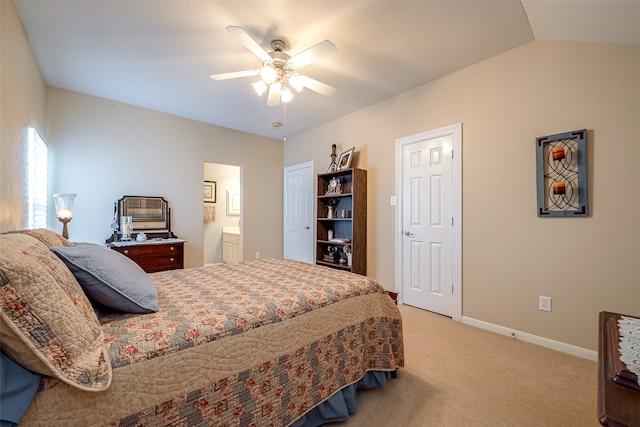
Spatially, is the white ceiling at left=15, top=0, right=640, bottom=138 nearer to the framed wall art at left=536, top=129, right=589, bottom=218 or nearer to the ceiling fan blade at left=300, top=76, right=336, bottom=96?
the ceiling fan blade at left=300, top=76, right=336, bottom=96

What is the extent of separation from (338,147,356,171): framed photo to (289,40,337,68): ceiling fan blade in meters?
1.83

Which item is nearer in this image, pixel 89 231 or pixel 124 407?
pixel 124 407

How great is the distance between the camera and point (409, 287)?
10.9ft

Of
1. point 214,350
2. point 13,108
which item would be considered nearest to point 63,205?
point 13,108

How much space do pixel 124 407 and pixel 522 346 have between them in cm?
281

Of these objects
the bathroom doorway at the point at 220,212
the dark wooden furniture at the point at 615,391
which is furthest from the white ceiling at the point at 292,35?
the bathroom doorway at the point at 220,212

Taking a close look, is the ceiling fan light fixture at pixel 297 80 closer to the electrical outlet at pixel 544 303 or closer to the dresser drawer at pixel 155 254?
the dresser drawer at pixel 155 254

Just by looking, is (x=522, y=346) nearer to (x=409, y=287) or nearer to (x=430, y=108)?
(x=409, y=287)

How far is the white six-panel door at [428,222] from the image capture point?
9.64ft

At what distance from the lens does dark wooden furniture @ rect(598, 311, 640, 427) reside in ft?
1.81

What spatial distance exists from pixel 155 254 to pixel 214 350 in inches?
117

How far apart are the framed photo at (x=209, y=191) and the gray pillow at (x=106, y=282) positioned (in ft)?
15.5

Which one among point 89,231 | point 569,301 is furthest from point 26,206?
point 569,301

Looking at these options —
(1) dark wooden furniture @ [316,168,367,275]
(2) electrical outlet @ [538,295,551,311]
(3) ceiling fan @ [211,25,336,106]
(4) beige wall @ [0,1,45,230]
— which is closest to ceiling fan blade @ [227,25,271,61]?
(3) ceiling fan @ [211,25,336,106]
